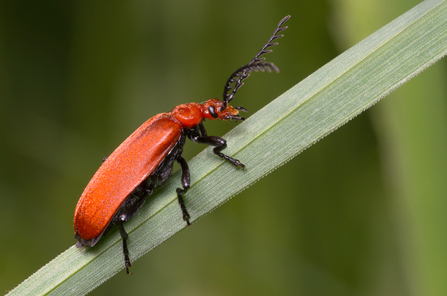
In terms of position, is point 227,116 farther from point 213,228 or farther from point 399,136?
point 213,228

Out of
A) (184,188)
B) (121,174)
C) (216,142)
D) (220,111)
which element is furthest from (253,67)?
(121,174)

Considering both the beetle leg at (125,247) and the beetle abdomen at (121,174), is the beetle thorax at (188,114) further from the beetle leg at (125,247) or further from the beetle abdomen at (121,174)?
the beetle leg at (125,247)

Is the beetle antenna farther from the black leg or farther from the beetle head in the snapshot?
the black leg

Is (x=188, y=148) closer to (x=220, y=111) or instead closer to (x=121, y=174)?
(x=220, y=111)

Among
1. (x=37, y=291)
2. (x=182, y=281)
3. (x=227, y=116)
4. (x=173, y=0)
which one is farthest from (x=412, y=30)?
(x=182, y=281)

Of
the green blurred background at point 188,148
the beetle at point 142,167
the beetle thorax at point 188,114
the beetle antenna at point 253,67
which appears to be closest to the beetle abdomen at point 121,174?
the beetle at point 142,167

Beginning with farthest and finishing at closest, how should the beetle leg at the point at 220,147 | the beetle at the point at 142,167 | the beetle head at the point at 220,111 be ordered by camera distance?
1. the beetle head at the point at 220,111
2. the beetle at the point at 142,167
3. the beetle leg at the point at 220,147
